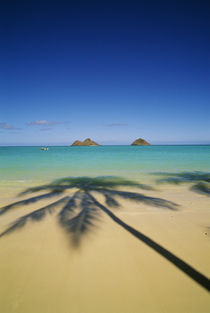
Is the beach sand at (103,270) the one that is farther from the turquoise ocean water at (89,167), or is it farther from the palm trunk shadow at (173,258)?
the turquoise ocean water at (89,167)

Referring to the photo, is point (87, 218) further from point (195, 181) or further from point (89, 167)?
point (89, 167)

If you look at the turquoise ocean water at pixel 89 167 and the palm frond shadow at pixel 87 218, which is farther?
the turquoise ocean water at pixel 89 167

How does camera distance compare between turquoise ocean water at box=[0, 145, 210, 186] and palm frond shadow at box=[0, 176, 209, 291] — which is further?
turquoise ocean water at box=[0, 145, 210, 186]

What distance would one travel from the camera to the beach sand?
7.89ft

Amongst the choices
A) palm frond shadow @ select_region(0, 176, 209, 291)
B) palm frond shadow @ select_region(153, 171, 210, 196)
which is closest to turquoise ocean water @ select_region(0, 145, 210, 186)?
palm frond shadow @ select_region(153, 171, 210, 196)

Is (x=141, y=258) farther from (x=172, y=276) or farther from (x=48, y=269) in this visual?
(x=48, y=269)

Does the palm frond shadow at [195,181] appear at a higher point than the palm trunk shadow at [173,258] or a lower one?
lower

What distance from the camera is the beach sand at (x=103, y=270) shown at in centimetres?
241

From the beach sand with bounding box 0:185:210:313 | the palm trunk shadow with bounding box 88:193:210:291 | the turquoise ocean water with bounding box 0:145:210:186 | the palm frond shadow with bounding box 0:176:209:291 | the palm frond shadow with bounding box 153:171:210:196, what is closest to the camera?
the beach sand with bounding box 0:185:210:313

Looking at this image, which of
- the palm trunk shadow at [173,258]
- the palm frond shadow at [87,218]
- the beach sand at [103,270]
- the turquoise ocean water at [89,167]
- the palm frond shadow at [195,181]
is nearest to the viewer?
the beach sand at [103,270]

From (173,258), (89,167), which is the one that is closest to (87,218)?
(173,258)

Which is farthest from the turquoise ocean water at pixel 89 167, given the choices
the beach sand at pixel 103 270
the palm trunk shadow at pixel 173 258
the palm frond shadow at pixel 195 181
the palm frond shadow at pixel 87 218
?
the palm trunk shadow at pixel 173 258

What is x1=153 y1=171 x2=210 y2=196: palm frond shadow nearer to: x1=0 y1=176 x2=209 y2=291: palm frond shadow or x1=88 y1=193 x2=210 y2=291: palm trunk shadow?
x1=0 y1=176 x2=209 y2=291: palm frond shadow

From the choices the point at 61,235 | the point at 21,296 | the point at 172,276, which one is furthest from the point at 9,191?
the point at 172,276
